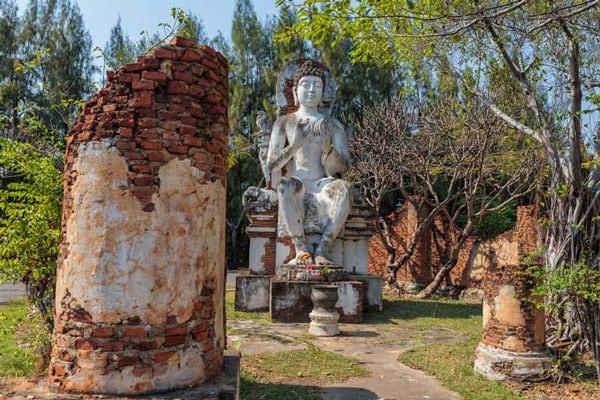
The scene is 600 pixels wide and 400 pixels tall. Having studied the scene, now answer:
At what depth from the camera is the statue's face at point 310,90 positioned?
998 centimetres

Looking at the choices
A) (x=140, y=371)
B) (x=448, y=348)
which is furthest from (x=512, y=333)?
(x=140, y=371)

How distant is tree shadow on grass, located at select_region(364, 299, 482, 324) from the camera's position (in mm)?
8948

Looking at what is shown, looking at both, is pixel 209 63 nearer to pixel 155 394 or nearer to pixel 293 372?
pixel 155 394

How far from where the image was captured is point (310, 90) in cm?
997

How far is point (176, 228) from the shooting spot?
329cm

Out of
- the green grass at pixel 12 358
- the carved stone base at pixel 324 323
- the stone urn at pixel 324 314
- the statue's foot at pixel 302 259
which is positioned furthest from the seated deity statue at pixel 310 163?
the green grass at pixel 12 358

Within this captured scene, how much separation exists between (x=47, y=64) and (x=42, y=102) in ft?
6.48

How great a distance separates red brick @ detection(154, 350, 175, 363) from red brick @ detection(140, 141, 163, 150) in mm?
1298

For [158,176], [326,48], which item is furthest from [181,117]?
[326,48]

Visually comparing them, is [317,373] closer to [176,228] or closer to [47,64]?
[176,228]

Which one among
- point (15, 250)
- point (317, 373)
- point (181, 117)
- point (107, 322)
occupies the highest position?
point (181, 117)

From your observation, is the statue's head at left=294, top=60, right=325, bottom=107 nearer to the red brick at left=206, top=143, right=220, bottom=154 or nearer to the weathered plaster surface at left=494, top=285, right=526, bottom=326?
the weathered plaster surface at left=494, top=285, right=526, bottom=326

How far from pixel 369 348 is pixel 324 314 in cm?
90

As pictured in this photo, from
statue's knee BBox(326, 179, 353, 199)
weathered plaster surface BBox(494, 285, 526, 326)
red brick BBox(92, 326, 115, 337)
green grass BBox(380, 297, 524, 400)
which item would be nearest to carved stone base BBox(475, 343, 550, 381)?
green grass BBox(380, 297, 524, 400)
